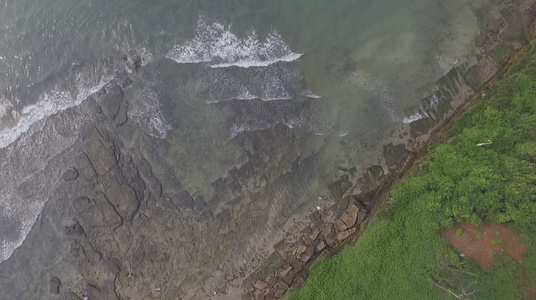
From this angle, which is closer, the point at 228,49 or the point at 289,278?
the point at 289,278

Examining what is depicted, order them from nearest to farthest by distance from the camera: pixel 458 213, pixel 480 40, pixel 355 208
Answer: pixel 458 213, pixel 355 208, pixel 480 40

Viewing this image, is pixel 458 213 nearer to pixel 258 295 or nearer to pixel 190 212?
pixel 258 295

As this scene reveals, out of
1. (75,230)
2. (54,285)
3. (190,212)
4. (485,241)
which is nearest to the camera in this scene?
(485,241)

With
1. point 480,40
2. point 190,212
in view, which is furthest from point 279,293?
point 480,40

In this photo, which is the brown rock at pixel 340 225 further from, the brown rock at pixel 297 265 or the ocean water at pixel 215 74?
the brown rock at pixel 297 265

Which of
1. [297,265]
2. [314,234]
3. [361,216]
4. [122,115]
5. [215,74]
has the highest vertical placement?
[122,115]

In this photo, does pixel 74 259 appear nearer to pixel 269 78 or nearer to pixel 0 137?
pixel 0 137

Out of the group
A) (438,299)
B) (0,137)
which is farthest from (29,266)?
(438,299)
